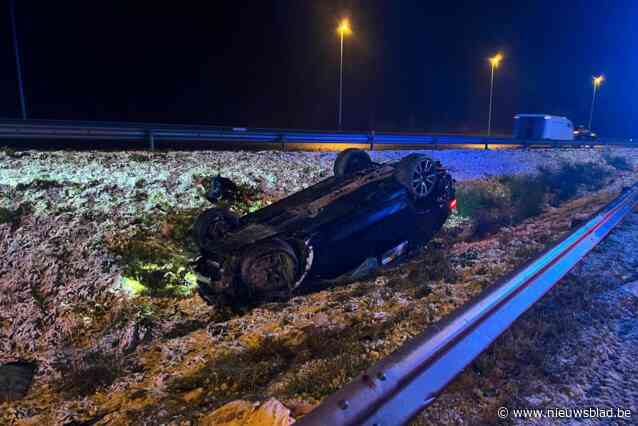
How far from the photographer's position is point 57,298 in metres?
4.74

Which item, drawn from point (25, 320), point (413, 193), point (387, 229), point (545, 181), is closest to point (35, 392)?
point (25, 320)

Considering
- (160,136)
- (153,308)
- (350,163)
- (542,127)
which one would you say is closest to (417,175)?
(350,163)

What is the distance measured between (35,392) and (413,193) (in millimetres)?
4811

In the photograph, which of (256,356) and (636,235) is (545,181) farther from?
(256,356)

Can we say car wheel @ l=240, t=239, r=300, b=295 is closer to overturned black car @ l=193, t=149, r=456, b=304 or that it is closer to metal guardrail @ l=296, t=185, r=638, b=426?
overturned black car @ l=193, t=149, r=456, b=304

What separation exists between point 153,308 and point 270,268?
1617mm

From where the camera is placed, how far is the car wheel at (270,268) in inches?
175

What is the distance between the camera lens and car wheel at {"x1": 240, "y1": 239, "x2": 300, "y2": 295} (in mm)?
4449

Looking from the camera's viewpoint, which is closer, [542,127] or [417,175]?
[417,175]

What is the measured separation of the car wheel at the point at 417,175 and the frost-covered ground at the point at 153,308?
985 mm

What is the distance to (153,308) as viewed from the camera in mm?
4941

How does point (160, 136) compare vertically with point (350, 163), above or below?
above

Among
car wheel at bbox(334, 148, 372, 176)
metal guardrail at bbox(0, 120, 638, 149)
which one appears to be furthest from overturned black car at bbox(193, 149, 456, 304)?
metal guardrail at bbox(0, 120, 638, 149)

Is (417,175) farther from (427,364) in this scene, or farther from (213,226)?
(427,364)
